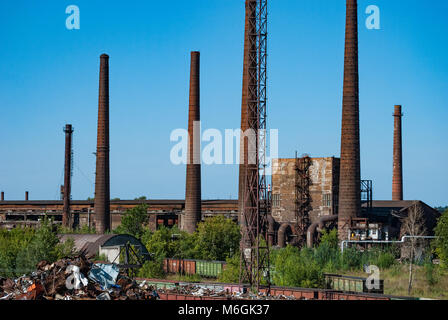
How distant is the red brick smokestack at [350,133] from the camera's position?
44812mm

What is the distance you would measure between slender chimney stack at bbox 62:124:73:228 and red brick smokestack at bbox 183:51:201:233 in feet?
44.9

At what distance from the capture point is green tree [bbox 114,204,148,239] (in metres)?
55.3

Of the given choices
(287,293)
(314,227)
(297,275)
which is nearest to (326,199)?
(314,227)

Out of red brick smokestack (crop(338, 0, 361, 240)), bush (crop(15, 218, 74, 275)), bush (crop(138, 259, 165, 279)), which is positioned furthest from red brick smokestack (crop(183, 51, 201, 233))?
bush (crop(15, 218, 74, 275))

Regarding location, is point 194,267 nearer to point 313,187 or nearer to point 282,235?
point 282,235

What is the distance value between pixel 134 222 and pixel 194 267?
48.2ft

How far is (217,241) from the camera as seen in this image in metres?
47.8

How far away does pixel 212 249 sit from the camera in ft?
156

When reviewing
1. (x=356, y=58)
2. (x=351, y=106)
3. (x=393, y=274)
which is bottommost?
(x=393, y=274)
